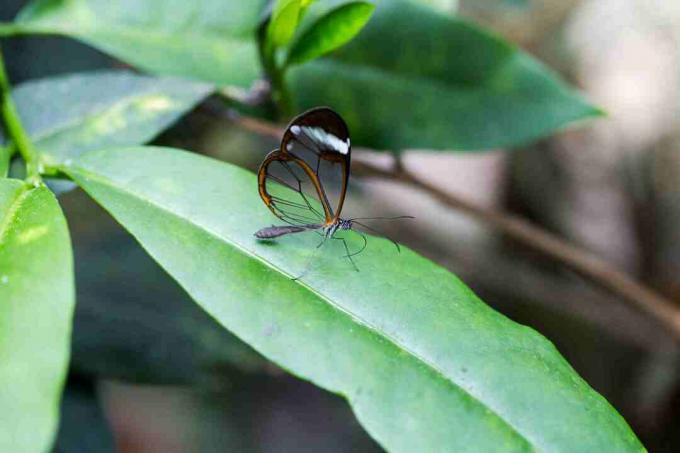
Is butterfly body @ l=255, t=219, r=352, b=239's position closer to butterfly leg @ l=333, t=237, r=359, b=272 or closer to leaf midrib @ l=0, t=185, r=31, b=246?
butterfly leg @ l=333, t=237, r=359, b=272

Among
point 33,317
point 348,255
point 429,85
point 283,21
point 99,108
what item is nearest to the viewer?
point 33,317

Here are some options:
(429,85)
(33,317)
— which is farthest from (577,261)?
(33,317)

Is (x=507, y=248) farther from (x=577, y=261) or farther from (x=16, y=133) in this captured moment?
(x=16, y=133)

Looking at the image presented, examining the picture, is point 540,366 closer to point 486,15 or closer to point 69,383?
point 69,383

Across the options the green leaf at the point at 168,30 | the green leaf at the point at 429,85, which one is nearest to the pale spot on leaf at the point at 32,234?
the green leaf at the point at 168,30

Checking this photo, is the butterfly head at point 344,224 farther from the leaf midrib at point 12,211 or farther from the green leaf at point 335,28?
the leaf midrib at point 12,211

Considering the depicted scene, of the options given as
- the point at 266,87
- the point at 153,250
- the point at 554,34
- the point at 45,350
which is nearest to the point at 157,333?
the point at 266,87

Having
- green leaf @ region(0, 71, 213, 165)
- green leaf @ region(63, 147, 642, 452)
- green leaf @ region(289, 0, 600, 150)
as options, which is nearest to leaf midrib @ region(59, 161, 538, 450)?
green leaf @ region(63, 147, 642, 452)
